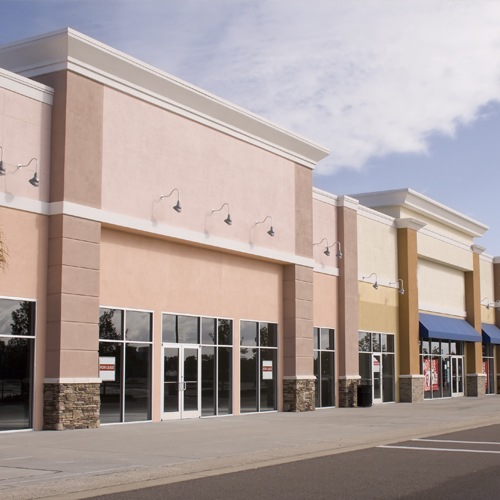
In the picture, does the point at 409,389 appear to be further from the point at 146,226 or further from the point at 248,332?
the point at 146,226

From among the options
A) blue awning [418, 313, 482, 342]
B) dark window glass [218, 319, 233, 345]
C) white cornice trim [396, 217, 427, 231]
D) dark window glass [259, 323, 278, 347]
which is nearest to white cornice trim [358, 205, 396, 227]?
white cornice trim [396, 217, 427, 231]

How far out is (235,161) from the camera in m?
24.8

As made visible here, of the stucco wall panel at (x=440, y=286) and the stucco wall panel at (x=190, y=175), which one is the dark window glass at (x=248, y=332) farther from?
the stucco wall panel at (x=440, y=286)

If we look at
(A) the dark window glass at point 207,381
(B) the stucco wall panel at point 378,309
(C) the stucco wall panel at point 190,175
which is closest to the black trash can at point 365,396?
(B) the stucco wall panel at point 378,309

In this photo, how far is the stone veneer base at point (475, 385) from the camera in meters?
41.5

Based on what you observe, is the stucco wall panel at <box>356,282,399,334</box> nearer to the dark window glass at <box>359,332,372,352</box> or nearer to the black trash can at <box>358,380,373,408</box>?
the dark window glass at <box>359,332,372,352</box>

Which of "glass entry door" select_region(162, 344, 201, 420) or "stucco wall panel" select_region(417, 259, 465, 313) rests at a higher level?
"stucco wall panel" select_region(417, 259, 465, 313)

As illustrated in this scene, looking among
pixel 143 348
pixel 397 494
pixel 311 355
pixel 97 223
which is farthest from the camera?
pixel 311 355

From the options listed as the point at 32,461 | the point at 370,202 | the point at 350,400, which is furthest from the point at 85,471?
the point at 370,202

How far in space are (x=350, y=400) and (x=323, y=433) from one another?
40.5 feet

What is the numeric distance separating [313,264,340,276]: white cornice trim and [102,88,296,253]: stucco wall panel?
8.39 feet

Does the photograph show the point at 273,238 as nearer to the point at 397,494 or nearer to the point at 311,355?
the point at 311,355

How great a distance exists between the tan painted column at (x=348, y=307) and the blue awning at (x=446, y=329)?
252 inches

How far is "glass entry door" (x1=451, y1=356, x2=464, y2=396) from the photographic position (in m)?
40.5
